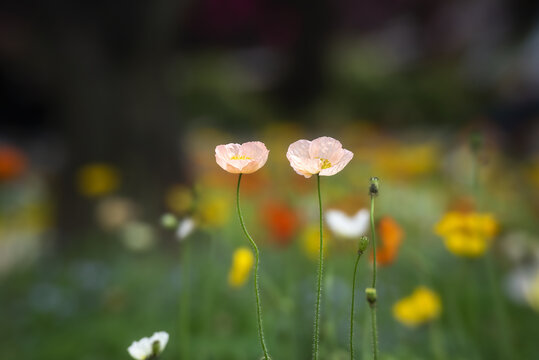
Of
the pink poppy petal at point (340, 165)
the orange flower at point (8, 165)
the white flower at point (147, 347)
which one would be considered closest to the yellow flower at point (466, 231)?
the pink poppy petal at point (340, 165)

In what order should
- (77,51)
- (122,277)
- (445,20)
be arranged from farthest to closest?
(445,20)
(77,51)
(122,277)

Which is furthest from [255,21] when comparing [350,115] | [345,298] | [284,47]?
[345,298]

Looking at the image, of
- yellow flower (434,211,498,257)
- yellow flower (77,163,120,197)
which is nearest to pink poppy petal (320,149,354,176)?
yellow flower (434,211,498,257)

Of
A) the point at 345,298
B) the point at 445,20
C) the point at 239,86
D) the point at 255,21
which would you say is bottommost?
the point at 345,298

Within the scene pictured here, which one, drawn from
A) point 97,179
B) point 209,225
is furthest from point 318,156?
point 97,179

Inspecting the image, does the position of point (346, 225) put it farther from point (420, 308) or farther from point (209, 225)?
point (209, 225)

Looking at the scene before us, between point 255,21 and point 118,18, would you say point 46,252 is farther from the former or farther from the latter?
point 255,21

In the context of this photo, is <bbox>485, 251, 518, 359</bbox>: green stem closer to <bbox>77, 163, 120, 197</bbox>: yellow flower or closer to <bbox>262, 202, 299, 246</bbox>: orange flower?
<bbox>262, 202, 299, 246</bbox>: orange flower
